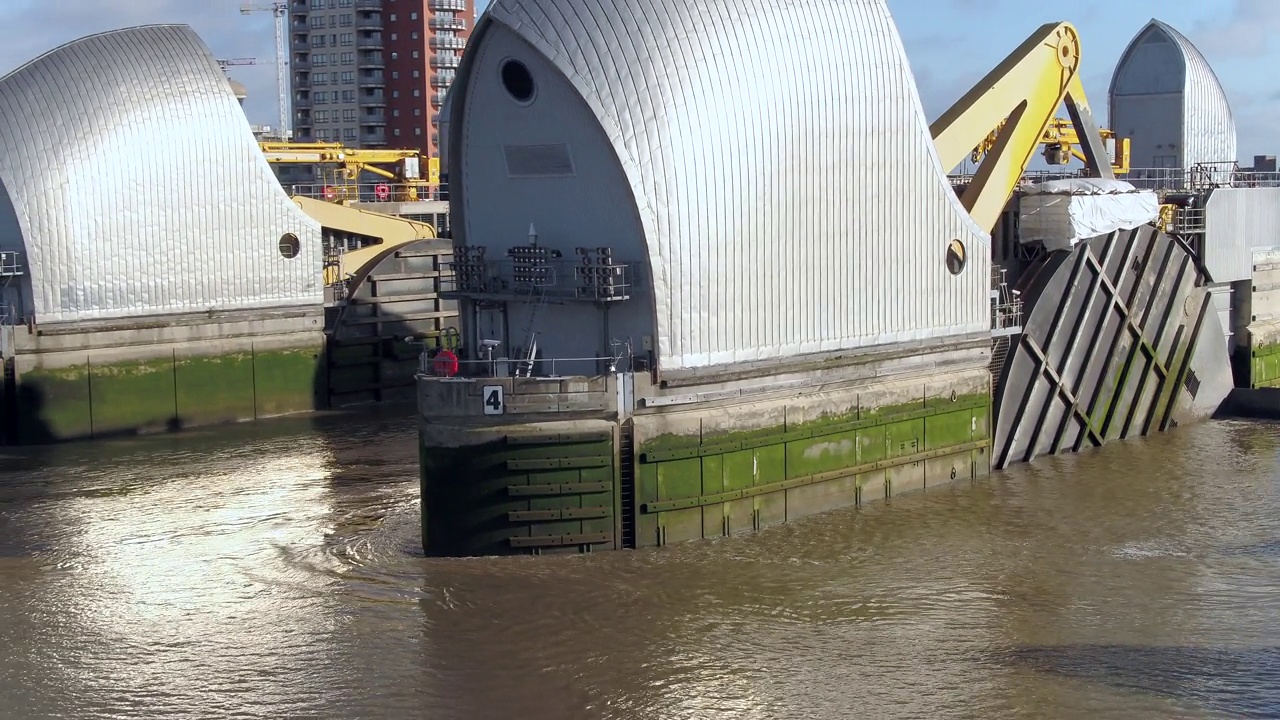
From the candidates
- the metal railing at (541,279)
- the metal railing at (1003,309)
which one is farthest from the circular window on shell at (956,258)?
the metal railing at (541,279)

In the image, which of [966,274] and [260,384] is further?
[260,384]

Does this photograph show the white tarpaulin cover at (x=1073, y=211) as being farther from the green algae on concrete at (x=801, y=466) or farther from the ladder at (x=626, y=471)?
the ladder at (x=626, y=471)

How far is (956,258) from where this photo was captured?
→ 35781mm

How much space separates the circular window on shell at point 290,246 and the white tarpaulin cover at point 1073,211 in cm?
2203

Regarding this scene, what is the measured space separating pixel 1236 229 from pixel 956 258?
14.8 metres

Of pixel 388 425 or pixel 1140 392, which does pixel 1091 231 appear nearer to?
pixel 1140 392

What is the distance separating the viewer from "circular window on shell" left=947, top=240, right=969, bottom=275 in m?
35.7

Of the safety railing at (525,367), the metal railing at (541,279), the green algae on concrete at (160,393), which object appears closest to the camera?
the safety railing at (525,367)

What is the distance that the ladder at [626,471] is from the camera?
94.0 ft

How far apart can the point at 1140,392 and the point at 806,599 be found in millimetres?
18875

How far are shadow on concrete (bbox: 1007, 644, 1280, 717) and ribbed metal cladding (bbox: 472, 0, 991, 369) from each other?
9.64 meters

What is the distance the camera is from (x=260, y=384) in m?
46.6

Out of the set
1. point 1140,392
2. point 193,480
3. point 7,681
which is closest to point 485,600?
point 7,681

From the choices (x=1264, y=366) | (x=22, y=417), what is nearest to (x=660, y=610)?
(x=22, y=417)
